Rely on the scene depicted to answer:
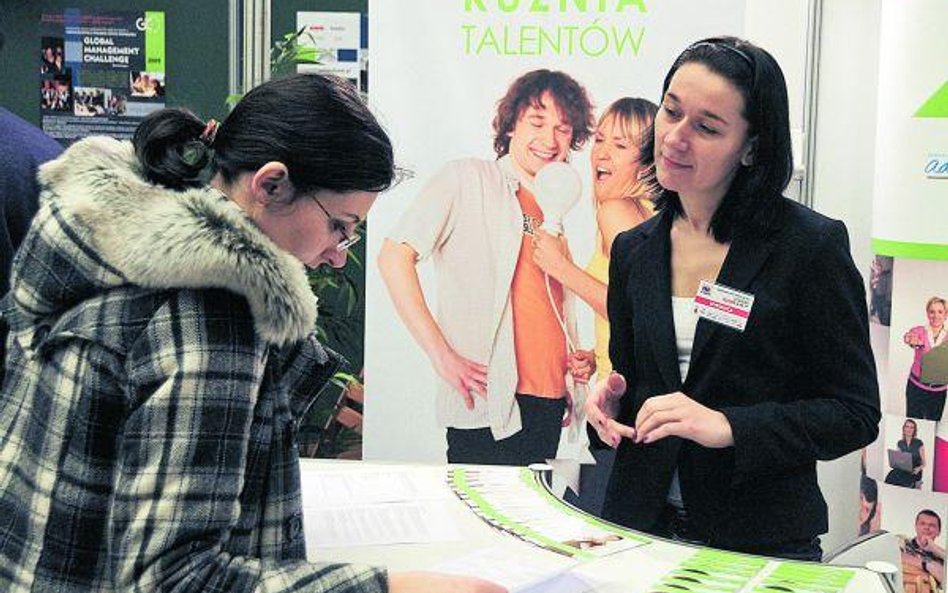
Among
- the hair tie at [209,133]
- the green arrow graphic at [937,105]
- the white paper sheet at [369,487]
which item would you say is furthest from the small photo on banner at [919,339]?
the hair tie at [209,133]

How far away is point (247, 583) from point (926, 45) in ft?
8.43

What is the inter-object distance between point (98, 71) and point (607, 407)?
3.72 metres

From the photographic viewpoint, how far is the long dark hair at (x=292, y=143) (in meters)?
1.17

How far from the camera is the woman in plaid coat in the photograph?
3.36ft

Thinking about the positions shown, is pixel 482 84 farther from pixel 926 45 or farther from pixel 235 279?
pixel 235 279

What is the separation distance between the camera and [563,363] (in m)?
3.18

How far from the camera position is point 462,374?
3.20m

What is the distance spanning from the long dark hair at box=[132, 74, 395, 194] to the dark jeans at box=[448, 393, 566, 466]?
1994 mm

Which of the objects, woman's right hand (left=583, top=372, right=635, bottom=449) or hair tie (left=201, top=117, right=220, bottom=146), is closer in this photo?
hair tie (left=201, top=117, right=220, bottom=146)

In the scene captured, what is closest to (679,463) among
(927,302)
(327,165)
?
(327,165)

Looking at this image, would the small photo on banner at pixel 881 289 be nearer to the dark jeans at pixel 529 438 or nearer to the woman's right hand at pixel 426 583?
the dark jeans at pixel 529 438

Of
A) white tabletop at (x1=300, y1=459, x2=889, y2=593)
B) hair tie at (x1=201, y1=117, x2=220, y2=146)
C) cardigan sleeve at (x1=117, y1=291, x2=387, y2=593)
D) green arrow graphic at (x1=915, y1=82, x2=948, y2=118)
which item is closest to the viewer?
cardigan sleeve at (x1=117, y1=291, x2=387, y2=593)

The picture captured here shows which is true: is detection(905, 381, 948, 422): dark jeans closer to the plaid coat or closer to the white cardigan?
the white cardigan

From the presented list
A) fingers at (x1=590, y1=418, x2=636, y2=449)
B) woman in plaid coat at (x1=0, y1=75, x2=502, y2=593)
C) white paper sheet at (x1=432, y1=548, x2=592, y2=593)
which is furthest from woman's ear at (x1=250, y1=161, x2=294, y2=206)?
fingers at (x1=590, y1=418, x2=636, y2=449)
